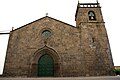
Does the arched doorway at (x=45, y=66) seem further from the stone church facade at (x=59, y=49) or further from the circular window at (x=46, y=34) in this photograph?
the circular window at (x=46, y=34)

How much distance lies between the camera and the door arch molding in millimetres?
15198

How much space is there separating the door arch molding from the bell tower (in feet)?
9.51

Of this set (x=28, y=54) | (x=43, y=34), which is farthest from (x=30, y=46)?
(x=43, y=34)

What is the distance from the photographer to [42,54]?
1627 cm

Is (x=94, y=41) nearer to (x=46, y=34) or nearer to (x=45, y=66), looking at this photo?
(x=46, y=34)

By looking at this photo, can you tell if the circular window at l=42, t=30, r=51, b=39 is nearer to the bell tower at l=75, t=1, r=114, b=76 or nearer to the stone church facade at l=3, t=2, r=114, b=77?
the stone church facade at l=3, t=2, r=114, b=77

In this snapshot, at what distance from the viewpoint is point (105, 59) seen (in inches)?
614

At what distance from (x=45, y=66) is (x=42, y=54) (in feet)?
4.50

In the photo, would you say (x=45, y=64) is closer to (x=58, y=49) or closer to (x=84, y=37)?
(x=58, y=49)

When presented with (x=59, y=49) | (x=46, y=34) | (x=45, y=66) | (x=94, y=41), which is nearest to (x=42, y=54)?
(x=45, y=66)

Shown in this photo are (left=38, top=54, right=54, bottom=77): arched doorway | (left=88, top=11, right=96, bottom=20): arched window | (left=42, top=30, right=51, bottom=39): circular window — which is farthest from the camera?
(left=88, top=11, right=96, bottom=20): arched window

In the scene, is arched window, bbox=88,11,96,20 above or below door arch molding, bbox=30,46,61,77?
above

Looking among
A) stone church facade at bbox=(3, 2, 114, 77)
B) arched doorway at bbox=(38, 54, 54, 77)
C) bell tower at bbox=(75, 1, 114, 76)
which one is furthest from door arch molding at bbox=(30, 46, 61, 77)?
bell tower at bbox=(75, 1, 114, 76)

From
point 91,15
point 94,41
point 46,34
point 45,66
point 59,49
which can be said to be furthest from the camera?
point 91,15
